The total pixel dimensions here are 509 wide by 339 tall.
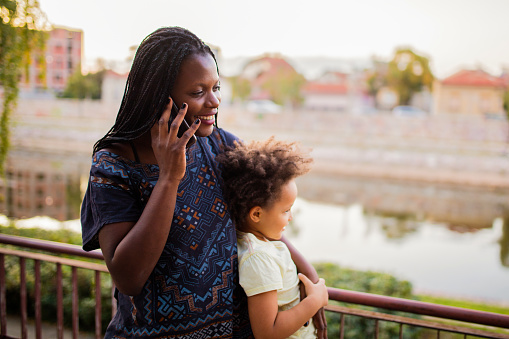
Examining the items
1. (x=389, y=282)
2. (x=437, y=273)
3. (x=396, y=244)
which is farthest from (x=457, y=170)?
(x=389, y=282)

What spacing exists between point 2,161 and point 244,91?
42558 mm

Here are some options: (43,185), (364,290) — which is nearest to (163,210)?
(364,290)

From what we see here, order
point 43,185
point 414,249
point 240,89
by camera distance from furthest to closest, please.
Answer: point 240,89 → point 43,185 → point 414,249

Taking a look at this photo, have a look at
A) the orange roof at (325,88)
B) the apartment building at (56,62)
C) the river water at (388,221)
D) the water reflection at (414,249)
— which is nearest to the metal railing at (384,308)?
the apartment building at (56,62)

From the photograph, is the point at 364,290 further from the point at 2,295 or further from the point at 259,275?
the point at 259,275

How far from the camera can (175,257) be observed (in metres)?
1.22

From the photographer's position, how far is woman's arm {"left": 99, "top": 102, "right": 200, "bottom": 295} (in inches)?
43.8

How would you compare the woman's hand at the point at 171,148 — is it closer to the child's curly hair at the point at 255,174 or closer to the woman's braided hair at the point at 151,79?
the woman's braided hair at the point at 151,79

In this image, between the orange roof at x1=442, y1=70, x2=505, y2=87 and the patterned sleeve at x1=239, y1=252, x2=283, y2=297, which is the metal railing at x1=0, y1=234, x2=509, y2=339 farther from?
the orange roof at x1=442, y1=70, x2=505, y2=87

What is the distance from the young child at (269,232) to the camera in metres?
1.29

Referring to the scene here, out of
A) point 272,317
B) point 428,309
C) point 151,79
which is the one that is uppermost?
point 151,79

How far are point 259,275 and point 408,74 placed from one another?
127 feet

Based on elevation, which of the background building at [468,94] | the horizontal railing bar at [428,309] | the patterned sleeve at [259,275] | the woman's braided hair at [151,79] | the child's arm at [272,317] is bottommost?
the horizontal railing bar at [428,309]

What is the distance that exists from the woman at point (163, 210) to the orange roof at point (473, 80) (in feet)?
135
